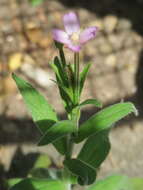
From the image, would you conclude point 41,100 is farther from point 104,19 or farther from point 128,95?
point 104,19

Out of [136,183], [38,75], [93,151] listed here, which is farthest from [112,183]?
[38,75]

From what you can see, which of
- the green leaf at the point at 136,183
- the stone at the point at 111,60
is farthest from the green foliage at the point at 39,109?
the stone at the point at 111,60

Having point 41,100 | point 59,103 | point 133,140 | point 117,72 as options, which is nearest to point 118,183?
point 41,100

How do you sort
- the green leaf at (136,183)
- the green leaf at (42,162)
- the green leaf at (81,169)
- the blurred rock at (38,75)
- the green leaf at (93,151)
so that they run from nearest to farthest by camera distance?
the green leaf at (81,169), the green leaf at (93,151), the green leaf at (136,183), the green leaf at (42,162), the blurred rock at (38,75)

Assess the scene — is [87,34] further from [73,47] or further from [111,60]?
[111,60]

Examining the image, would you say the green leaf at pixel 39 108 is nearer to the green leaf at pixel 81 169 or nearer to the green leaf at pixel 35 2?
the green leaf at pixel 81 169

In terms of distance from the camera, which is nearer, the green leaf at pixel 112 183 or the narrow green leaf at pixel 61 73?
the narrow green leaf at pixel 61 73

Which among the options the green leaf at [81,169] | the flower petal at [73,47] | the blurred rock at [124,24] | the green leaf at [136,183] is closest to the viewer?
the flower petal at [73,47]
